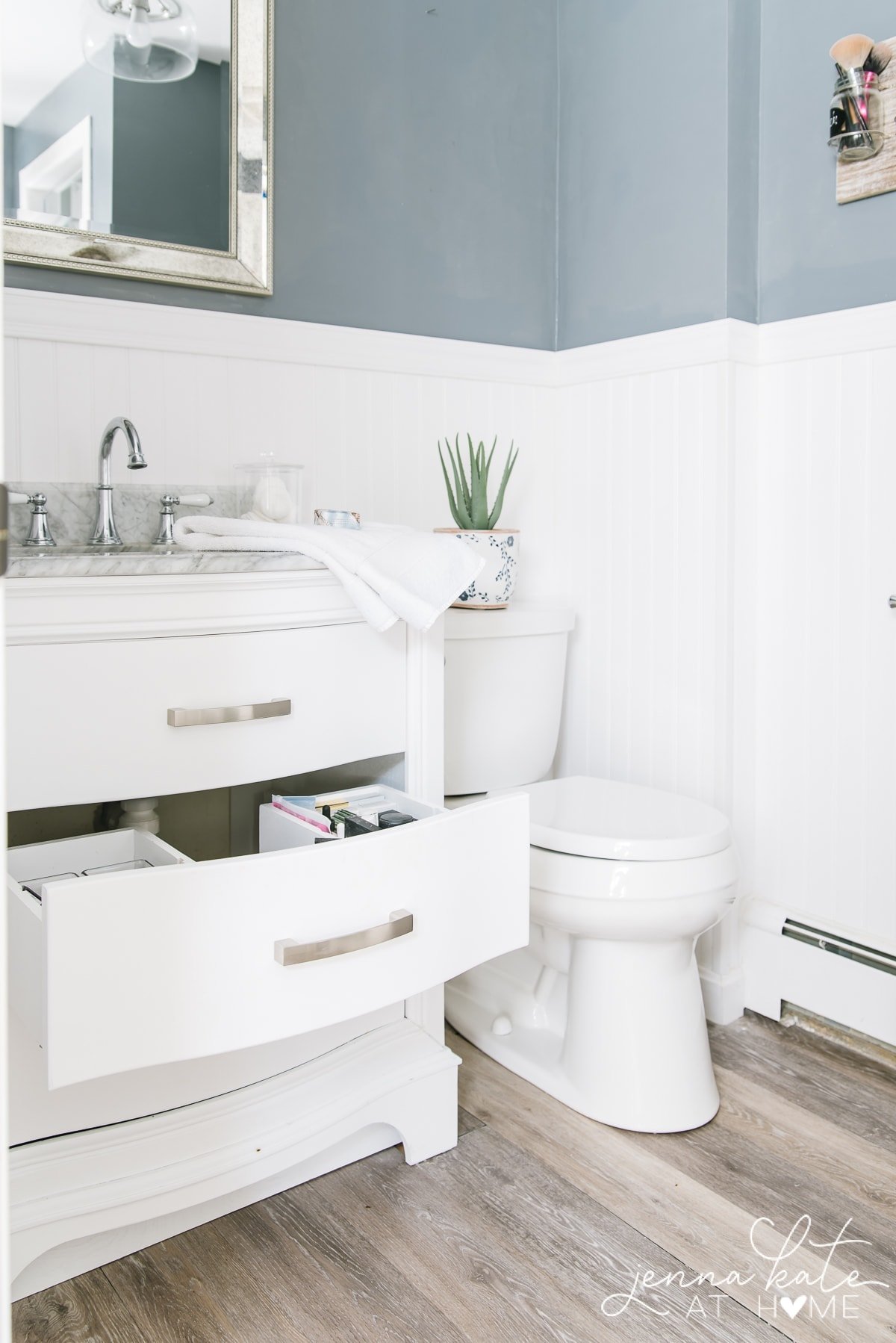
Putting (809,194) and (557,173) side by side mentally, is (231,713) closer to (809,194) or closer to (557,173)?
(809,194)

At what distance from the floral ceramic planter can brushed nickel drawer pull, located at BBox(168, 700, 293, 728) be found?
584mm

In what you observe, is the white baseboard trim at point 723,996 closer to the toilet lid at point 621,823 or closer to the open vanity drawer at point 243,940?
the toilet lid at point 621,823

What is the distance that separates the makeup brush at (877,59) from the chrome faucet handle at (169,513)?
1178 mm

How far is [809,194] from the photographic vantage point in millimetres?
1694

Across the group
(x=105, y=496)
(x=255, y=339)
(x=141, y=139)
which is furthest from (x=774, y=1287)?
(x=141, y=139)

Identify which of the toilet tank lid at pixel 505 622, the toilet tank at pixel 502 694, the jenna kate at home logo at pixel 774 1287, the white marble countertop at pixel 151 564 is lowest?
the jenna kate at home logo at pixel 774 1287

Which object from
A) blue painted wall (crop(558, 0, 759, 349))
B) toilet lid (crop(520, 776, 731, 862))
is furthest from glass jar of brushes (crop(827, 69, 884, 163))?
toilet lid (crop(520, 776, 731, 862))

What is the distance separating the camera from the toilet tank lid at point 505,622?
66.2 inches

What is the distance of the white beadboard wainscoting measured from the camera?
159cm

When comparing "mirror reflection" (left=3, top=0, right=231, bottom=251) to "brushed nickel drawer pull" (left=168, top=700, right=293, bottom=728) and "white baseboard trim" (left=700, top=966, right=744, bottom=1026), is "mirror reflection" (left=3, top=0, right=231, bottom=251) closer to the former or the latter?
"brushed nickel drawer pull" (left=168, top=700, right=293, bottom=728)

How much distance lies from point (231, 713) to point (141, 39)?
1038mm

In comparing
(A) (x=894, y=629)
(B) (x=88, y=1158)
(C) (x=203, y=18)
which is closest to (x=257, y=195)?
(C) (x=203, y=18)

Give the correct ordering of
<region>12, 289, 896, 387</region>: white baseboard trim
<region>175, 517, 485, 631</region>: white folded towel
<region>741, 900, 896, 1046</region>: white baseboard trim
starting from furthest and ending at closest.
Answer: <region>741, 900, 896, 1046</region>: white baseboard trim, <region>12, 289, 896, 387</region>: white baseboard trim, <region>175, 517, 485, 631</region>: white folded towel

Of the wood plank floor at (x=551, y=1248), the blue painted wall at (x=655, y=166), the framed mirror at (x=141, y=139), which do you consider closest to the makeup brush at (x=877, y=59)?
the blue painted wall at (x=655, y=166)
